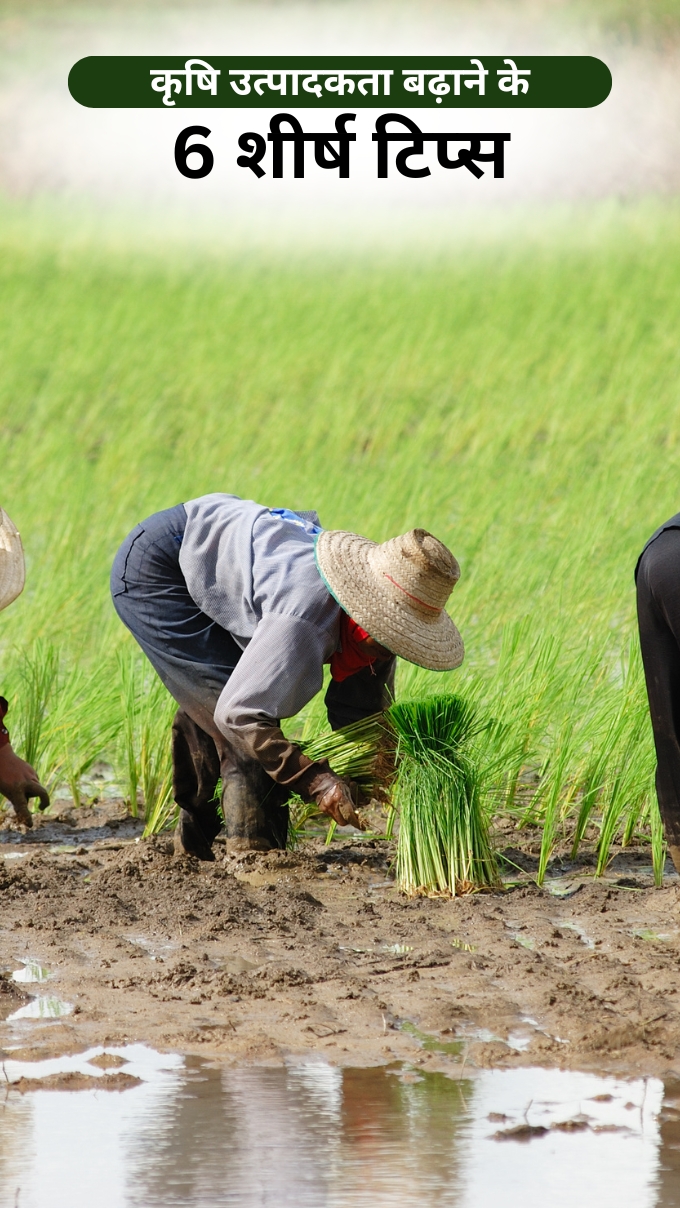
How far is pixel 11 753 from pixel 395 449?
18.6ft

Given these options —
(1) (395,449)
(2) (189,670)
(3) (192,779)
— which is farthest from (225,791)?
(1) (395,449)

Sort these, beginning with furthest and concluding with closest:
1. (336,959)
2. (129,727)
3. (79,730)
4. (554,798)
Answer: (79,730) < (129,727) < (554,798) < (336,959)

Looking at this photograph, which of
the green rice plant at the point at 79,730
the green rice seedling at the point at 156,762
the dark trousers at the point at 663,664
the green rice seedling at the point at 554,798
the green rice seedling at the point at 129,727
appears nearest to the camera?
the dark trousers at the point at 663,664

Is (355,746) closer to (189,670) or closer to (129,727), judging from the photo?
(189,670)

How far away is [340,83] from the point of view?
62.0 ft

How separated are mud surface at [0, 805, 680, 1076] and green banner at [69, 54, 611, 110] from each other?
15.1 m

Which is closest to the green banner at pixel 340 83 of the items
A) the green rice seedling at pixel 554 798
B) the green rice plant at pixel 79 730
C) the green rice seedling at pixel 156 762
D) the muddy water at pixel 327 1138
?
the green rice plant at pixel 79 730

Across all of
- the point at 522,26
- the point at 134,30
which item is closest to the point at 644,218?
the point at 522,26

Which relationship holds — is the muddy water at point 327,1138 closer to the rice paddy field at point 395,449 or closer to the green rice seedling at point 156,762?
the rice paddy field at point 395,449

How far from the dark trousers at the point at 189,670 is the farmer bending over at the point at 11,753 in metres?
0.41

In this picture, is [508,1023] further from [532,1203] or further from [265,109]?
[265,109]

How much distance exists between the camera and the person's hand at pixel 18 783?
381cm

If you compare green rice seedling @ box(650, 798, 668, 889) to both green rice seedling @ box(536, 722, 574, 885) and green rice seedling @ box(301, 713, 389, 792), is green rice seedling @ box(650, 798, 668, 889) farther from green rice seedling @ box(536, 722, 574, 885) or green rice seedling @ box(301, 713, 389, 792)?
green rice seedling @ box(301, 713, 389, 792)

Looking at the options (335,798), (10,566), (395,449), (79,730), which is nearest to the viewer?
(335,798)
